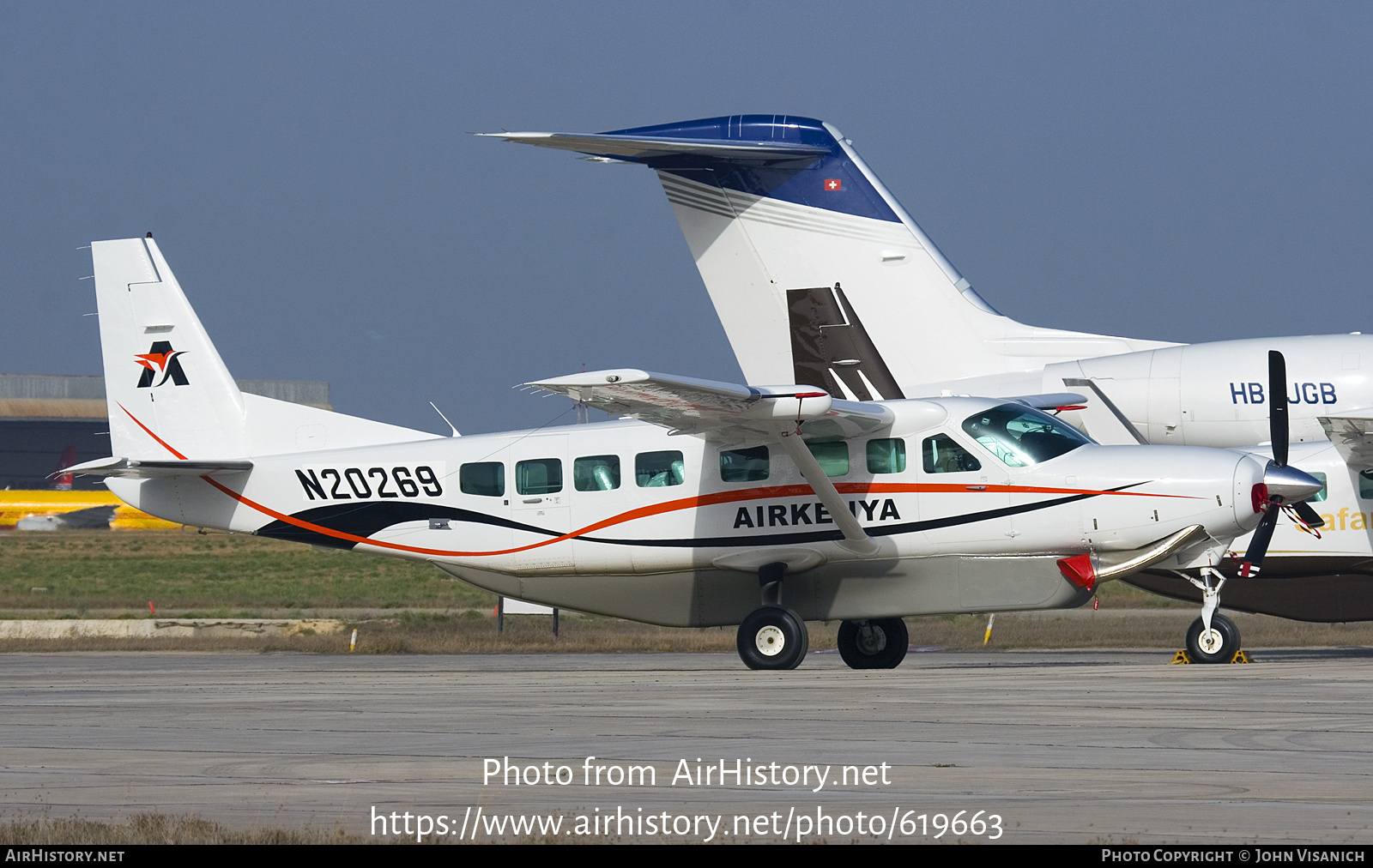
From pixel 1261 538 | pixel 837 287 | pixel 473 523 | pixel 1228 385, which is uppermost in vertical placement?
pixel 837 287

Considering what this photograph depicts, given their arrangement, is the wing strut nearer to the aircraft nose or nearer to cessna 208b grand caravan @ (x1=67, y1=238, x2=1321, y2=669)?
cessna 208b grand caravan @ (x1=67, y1=238, x2=1321, y2=669)

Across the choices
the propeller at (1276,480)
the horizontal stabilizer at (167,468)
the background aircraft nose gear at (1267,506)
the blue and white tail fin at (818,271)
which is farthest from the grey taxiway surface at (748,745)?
the blue and white tail fin at (818,271)

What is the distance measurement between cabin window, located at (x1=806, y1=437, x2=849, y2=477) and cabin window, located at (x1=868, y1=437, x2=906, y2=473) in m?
0.27

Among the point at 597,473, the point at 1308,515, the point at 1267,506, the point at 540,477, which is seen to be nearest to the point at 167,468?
the point at 540,477

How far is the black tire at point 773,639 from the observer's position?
18516 mm

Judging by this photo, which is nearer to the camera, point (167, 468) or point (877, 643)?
point (877, 643)

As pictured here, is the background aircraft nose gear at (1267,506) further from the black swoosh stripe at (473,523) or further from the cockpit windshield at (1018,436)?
the cockpit windshield at (1018,436)

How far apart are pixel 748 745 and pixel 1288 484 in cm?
925

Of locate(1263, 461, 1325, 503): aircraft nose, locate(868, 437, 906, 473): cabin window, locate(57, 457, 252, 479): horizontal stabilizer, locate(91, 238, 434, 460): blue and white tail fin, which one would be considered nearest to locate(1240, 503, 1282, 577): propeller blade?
locate(1263, 461, 1325, 503): aircraft nose

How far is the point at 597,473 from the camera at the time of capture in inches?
777

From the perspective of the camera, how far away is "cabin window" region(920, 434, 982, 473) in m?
18.5

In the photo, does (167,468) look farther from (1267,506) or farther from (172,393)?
(1267,506)

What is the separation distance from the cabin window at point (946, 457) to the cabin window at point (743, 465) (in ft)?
5.74

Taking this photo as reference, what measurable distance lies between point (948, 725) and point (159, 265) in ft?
44.6
